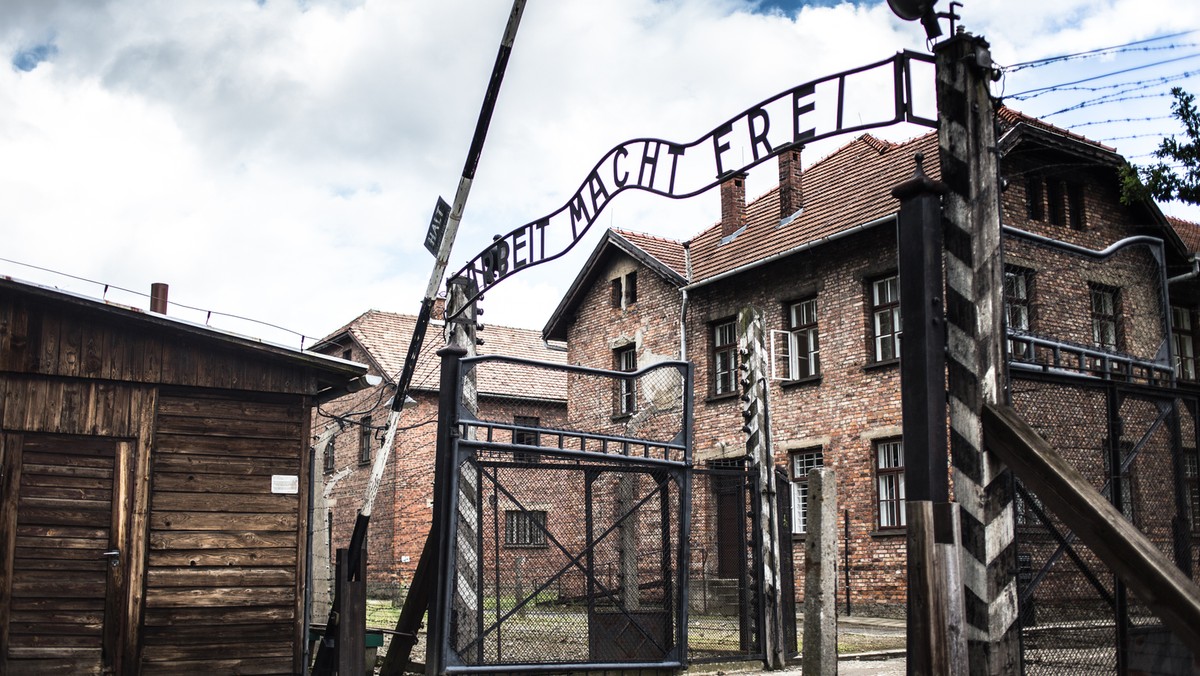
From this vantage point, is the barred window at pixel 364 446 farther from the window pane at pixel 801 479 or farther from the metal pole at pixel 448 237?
the metal pole at pixel 448 237

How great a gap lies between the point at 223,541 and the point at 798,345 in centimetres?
1385

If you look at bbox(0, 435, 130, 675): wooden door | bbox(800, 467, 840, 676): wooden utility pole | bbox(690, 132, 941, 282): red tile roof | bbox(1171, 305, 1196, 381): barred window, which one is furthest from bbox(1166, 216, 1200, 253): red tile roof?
bbox(0, 435, 130, 675): wooden door

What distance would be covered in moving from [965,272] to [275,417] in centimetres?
857

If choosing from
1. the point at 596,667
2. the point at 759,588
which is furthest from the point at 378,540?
the point at 596,667

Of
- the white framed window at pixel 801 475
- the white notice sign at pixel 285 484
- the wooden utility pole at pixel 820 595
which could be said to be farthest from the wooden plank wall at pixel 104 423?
the white framed window at pixel 801 475

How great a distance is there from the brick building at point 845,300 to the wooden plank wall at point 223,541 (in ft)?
24.1

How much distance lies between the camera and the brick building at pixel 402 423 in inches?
1208

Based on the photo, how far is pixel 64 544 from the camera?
11.1 meters

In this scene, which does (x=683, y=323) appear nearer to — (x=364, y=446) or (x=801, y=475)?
(x=801, y=475)

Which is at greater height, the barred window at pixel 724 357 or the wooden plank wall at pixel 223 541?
the barred window at pixel 724 357

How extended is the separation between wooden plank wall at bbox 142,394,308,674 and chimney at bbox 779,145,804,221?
588 inches

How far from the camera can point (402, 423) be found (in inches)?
1278

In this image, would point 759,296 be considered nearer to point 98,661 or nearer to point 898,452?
point 898,452

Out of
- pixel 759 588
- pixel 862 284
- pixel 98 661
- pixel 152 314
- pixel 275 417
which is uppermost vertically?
pixel 862 284
